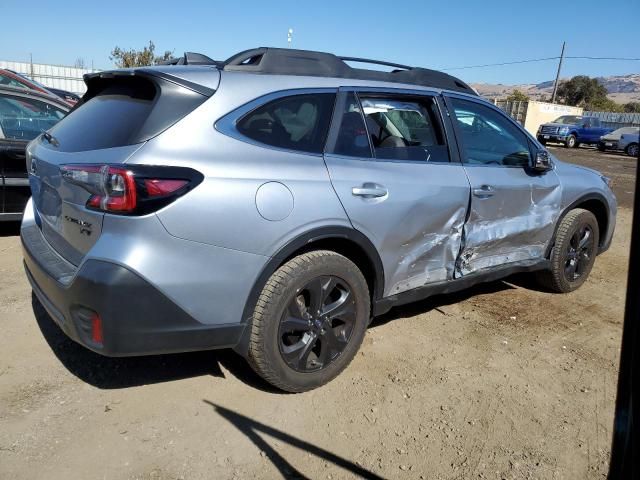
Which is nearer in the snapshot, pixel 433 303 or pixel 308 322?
pixel 308 322

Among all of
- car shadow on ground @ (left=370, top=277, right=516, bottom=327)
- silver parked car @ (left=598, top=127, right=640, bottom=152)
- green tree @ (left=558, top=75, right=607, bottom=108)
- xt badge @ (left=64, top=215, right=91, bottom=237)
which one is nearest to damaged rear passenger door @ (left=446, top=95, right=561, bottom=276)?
car shadow on ground @ (left=370, top=277, right=516, bottom=327)

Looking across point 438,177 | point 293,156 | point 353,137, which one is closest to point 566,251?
point 438,177

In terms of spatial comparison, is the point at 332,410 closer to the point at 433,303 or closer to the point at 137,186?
the point at 137,186

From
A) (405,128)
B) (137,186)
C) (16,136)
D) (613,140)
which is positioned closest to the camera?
(137,186)

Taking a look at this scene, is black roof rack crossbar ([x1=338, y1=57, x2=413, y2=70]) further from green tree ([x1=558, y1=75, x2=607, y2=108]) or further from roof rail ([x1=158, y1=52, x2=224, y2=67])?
green tree ([x1=558, y1=75, x2=607, y2=108])

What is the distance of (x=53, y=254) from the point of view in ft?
9.61

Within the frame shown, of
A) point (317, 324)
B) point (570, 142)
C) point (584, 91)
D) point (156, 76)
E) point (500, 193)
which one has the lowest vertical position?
point (317, 324)

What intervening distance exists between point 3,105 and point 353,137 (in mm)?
4304

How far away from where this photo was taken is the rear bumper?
2.39m

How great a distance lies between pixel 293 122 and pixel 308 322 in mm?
1104

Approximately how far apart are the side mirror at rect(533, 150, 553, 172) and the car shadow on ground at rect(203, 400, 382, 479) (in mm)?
2806

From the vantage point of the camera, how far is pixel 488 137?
4.19 m

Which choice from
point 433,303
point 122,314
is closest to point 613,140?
point 433,303

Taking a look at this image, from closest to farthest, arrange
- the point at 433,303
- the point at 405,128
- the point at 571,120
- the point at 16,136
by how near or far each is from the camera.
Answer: the point at 405,128, the point at 433,303, the point at 16,136, the point at 571,120
